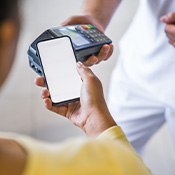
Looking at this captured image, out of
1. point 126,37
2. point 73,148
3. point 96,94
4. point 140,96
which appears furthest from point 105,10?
point 73,148

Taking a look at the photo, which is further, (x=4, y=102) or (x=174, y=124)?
(x=4, y=102)

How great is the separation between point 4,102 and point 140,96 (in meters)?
0.64

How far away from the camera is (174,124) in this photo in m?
0.90

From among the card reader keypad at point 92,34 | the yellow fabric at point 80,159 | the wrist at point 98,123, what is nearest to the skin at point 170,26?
the card reader keypad at point 92,34

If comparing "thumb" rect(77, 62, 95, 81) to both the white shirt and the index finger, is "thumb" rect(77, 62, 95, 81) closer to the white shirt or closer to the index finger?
the index finger

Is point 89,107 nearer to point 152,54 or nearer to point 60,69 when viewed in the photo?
point 60,69

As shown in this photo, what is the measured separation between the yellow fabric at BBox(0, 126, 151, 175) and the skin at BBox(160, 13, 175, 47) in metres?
0.37

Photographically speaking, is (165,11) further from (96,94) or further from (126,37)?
(96,94)

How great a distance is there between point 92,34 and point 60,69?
120 mm

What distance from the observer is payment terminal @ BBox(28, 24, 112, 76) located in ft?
2.37

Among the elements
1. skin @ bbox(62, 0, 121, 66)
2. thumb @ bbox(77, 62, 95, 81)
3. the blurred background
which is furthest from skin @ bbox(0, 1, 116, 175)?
the blurred background

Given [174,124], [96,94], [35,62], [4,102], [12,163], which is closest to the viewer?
[12,163]

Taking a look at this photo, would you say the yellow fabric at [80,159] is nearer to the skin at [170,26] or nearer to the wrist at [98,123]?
the wrist at [98,123]

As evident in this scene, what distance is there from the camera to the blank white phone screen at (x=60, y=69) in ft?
2.31
